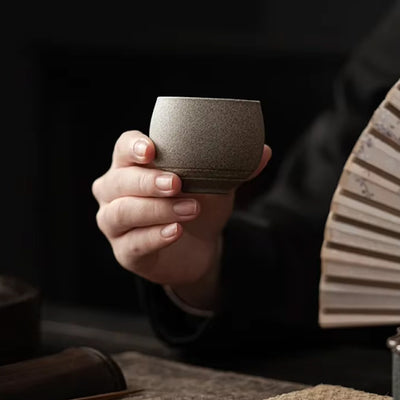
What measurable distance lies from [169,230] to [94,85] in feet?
7.24

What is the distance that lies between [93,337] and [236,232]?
0.27 metres

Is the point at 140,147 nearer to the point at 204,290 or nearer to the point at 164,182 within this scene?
the point at 164,182

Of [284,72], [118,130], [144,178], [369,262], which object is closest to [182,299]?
[144,178]

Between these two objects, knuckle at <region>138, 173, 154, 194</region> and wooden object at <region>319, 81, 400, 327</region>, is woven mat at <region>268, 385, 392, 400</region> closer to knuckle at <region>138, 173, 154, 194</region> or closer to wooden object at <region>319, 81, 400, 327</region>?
wooden object at <region>319, 81, 400, 327</region>

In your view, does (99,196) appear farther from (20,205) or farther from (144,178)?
(20,205)

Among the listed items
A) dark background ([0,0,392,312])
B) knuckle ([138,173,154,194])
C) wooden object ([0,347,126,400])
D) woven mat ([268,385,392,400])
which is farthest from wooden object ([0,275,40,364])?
dark background ([0,0,392,312])

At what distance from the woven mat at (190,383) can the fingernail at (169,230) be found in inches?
6.2

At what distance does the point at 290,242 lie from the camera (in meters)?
1.41

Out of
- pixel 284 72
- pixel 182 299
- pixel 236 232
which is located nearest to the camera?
pixel 182 299

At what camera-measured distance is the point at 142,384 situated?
91 centimetres

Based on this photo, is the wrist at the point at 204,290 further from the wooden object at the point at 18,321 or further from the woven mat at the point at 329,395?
the woven mat at the point at 329,395

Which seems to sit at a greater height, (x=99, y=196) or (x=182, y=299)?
(x=99, y=196)

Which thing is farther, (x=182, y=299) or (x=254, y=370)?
(x=182, y=299)

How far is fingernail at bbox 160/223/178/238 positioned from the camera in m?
0.91
